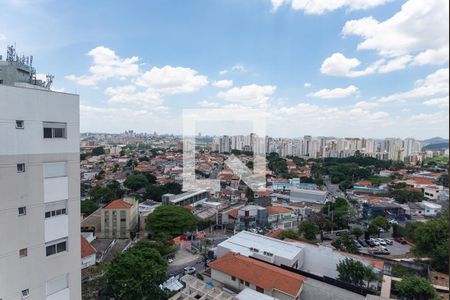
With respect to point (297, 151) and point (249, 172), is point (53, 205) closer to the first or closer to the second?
point (249, 172)

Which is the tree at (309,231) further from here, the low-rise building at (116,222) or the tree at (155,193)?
the tree at (155,193)

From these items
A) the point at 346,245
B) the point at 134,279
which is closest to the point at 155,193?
the point at 346,245

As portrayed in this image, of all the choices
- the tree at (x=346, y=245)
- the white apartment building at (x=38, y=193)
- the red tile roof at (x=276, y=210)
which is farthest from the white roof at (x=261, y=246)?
the red tile roof at (x=276, y=210)

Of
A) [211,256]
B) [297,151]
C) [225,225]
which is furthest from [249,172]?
[297,151]

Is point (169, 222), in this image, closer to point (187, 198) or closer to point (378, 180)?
point (187, 198)

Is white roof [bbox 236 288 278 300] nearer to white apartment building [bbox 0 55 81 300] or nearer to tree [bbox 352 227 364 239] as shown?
white apartment building [bbox 0 55 81 300]

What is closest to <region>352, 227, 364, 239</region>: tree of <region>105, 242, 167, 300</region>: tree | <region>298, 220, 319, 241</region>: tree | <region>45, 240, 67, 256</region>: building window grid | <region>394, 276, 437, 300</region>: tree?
<region>298, 220, 319, 241</region>: tree
